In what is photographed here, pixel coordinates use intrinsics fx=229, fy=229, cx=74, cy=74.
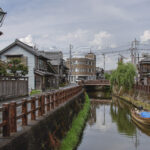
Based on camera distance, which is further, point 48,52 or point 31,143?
point 48,52

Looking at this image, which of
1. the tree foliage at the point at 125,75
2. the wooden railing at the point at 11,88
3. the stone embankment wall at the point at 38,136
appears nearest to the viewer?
the stone embankment wall at the point at 38,136

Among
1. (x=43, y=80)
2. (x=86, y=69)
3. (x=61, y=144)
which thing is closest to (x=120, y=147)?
(x=61, y=144)

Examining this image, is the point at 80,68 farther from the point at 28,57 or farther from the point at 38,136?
the point at 38,136

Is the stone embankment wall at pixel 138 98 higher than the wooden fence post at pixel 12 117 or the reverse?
the reverse

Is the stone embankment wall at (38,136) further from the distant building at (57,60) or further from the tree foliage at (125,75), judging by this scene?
the distant building at (57,60)

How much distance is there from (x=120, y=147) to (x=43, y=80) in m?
26.7

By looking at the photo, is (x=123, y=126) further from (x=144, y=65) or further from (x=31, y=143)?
(x=144, y=65)

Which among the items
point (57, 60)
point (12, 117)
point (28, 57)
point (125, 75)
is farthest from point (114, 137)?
point (57, 60)

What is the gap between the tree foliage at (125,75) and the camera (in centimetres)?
4409

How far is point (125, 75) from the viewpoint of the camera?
44.4 m

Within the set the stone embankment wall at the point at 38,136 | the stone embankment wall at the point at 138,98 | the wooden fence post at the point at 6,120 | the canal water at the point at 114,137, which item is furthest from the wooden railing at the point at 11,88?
the stone embankment wall at the point at 138,98

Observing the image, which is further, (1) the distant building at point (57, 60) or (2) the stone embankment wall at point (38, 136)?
(1) the distant building at point (57, 60)

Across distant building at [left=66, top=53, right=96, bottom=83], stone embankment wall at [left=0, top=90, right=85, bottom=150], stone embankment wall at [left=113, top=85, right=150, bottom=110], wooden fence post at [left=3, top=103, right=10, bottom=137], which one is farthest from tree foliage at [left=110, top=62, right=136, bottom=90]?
distant building at [left=66, top=53, right=96, bottom=83]

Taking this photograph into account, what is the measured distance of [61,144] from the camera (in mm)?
12023
